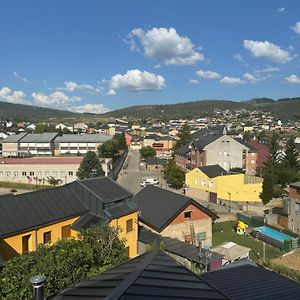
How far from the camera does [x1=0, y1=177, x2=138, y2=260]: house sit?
17.6 meters

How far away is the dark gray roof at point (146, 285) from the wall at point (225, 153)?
5346 centimetres

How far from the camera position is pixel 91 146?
310ft

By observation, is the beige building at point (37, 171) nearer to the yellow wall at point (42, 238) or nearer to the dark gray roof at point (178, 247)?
the dark gray roof at point (178, 247)

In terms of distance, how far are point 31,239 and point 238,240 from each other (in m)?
18.7

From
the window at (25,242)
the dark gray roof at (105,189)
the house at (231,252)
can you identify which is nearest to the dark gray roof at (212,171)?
the house at (231,252)

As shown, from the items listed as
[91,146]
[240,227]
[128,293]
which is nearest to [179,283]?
[128,293]

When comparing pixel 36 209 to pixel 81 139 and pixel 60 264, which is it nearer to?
pixel 60 264

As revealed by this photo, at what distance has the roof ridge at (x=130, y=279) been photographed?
554 centimetres

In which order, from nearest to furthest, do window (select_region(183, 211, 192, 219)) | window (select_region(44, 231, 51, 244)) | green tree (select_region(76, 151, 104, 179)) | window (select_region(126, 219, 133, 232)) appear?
window (select_region(44, 231, 51, 244)) → window (select_region(126, 219, 133, 232)) → window (select_region(183, 211, 192, 219)) → green tree (select_region(76, 151, 104, 179))

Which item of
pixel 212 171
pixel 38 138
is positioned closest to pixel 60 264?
pixel 212 171

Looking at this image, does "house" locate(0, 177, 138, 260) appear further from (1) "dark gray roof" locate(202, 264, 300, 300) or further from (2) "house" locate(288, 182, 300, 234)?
(2) "house" locate(288, 182, 300, 234)

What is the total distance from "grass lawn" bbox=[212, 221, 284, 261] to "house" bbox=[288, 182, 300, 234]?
546 cm

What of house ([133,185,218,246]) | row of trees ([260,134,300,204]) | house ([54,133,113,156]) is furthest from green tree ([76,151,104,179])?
house ([54,133,113,156])

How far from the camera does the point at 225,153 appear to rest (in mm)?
60969
